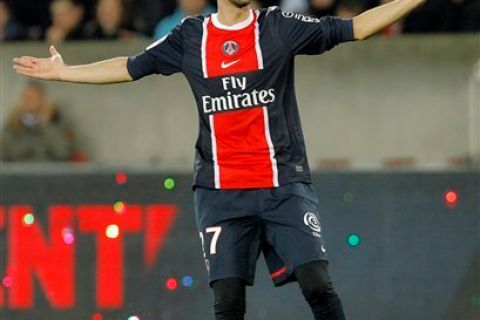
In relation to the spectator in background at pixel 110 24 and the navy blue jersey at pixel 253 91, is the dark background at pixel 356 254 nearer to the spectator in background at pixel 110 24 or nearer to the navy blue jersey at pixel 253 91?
the navy blue jersey at pixel 253 91

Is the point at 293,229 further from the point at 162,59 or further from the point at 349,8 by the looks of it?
the point at 349,8

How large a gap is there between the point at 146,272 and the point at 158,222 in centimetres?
35

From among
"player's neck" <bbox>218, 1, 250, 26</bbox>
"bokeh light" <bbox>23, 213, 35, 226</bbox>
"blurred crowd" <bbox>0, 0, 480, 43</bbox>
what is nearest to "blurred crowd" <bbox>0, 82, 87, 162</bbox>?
"blurred crowd" <bbox>0, 0, 480, 43</bbox>

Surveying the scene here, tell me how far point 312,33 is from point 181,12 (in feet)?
17.2

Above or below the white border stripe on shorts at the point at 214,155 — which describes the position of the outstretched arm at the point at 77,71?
above

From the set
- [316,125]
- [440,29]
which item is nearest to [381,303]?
[316,125]

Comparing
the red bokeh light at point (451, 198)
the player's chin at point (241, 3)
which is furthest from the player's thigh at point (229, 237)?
the red bokeh light at point (451, 198)

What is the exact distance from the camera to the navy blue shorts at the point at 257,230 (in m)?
7.41

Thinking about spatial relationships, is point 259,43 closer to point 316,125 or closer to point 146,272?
point 146,272

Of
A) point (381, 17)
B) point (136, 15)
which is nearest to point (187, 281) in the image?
point (381, 17)

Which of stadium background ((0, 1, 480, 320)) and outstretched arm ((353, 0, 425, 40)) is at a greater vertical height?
outstretched arm ((353, 0, 425, 40))

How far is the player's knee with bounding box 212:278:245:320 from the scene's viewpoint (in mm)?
7375

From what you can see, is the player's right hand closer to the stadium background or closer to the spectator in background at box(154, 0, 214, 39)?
the stadium background

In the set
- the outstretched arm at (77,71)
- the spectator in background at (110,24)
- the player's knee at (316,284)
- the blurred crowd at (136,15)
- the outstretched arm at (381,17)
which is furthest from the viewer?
the spectator in background at (110,24)
